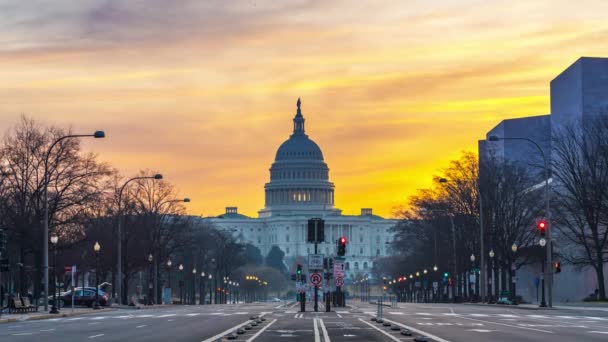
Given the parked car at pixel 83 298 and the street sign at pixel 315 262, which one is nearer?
the street sign at pixel 315 262

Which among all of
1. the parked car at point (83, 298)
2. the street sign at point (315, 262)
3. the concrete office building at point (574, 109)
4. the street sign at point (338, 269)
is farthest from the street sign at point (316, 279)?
the concrete office building at point (574, 109)

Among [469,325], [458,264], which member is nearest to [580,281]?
[458,264]

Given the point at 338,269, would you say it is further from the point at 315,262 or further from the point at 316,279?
the point at 316,279

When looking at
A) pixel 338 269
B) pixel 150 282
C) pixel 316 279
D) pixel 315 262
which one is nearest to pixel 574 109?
pixel 150 282

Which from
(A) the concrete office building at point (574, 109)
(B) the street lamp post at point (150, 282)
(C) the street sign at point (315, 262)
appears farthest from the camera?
(A) the concrete office building at point (574, 109)

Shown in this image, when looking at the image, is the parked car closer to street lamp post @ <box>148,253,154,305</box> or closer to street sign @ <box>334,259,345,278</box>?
street lamp post @ <box>148,253,154,305</box>

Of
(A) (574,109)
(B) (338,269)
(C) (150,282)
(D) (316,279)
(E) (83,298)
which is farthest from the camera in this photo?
(A) (574,109)

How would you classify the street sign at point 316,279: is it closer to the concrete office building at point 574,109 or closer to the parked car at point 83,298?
the parked car at point 83,298

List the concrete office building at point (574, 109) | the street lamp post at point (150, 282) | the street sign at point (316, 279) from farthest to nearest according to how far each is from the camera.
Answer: the concrete office building at point (574, 109), the street lamp post at point (150, 282), the street sign at point (316, 279)

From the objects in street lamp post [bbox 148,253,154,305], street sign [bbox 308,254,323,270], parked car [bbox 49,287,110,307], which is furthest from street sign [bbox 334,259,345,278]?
street lamp post [bbox 148,253,154,305]

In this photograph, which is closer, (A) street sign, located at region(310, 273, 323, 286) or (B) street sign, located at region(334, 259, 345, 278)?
(A) street sign, located at region(310, 273, 323, 286)

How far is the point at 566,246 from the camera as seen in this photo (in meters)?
116

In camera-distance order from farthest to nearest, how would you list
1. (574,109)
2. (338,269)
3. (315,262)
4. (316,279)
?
(574,109)
(338,269)
(315,262)
(316,279)

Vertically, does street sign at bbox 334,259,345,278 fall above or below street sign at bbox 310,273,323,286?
above
